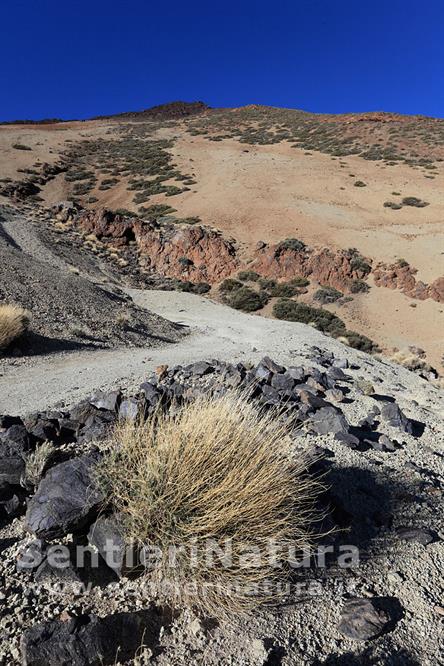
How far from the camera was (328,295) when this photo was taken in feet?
73.0

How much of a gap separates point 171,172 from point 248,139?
53.7 feet

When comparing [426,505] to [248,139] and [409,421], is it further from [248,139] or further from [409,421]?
[248,139]

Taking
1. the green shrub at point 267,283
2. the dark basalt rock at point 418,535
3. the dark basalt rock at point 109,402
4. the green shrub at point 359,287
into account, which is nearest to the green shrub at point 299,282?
the green shrub at point 267,283

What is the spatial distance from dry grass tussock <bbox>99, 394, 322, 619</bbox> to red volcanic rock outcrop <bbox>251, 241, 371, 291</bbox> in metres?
21.4

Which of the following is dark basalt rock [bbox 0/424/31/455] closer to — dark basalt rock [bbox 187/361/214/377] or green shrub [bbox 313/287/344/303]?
dark basalt rock [bbox 187/361/214/377]

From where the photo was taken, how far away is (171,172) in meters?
39.7

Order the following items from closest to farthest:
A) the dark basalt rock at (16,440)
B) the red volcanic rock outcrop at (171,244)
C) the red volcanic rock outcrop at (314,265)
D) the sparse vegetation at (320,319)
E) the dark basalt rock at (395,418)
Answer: the dark basalt rock at (16,440), the dark basalt rock at (395,418), the sparse vegetation at (320,319), the red volcanic rock outcrop at (314,265), the red volcanic rock outcrop at (171,244)

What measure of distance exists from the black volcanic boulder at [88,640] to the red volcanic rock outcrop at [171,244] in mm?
23341

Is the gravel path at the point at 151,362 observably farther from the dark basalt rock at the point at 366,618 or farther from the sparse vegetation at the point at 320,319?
the dark basalt rock at the point at 366,618

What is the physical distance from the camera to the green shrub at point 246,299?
21547 mm

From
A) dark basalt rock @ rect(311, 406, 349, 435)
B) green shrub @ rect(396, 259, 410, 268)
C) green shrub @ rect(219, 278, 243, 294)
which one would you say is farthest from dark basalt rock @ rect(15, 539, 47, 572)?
green shrub @ rect(396, 259, 410, 268)

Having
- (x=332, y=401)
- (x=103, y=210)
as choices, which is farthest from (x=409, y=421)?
(x=103, y=210)

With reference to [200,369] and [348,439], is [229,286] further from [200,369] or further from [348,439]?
[348,439]

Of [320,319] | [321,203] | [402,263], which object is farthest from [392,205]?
[320,319]
